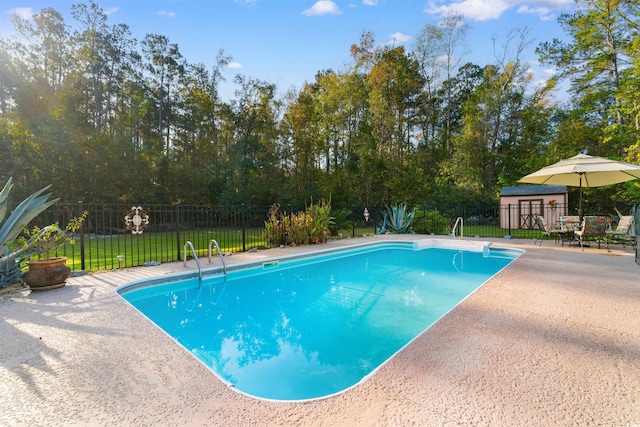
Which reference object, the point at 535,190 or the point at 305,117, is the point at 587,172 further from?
the point at 305,117

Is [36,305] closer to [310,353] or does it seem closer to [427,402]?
[310,353]

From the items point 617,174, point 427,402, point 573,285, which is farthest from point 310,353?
point 617,174

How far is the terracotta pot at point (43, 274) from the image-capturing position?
4664 millimetres

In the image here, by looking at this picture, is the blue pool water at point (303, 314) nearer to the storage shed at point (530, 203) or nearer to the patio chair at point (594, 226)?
the patio chair at point (594, 226)

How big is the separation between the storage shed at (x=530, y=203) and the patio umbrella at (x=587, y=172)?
5.83 m

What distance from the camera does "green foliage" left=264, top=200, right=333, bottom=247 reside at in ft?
32.0

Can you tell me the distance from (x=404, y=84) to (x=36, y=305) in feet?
69.7

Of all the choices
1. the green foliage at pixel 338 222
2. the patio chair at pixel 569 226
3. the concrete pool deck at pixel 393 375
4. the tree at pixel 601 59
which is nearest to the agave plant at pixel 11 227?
the concrete pool deck at pixel 393 375

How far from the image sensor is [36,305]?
13.3 ft

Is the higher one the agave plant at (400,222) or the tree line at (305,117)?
the tree line at (305,117)

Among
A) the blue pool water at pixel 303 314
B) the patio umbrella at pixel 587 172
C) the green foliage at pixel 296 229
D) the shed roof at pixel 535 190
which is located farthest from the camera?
the shed roof at pixel 535 190

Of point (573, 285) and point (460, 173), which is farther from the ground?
point (460, 173)

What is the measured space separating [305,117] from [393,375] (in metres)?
Answer: 19.7

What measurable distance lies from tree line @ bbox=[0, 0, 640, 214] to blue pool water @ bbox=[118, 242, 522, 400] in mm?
11502
